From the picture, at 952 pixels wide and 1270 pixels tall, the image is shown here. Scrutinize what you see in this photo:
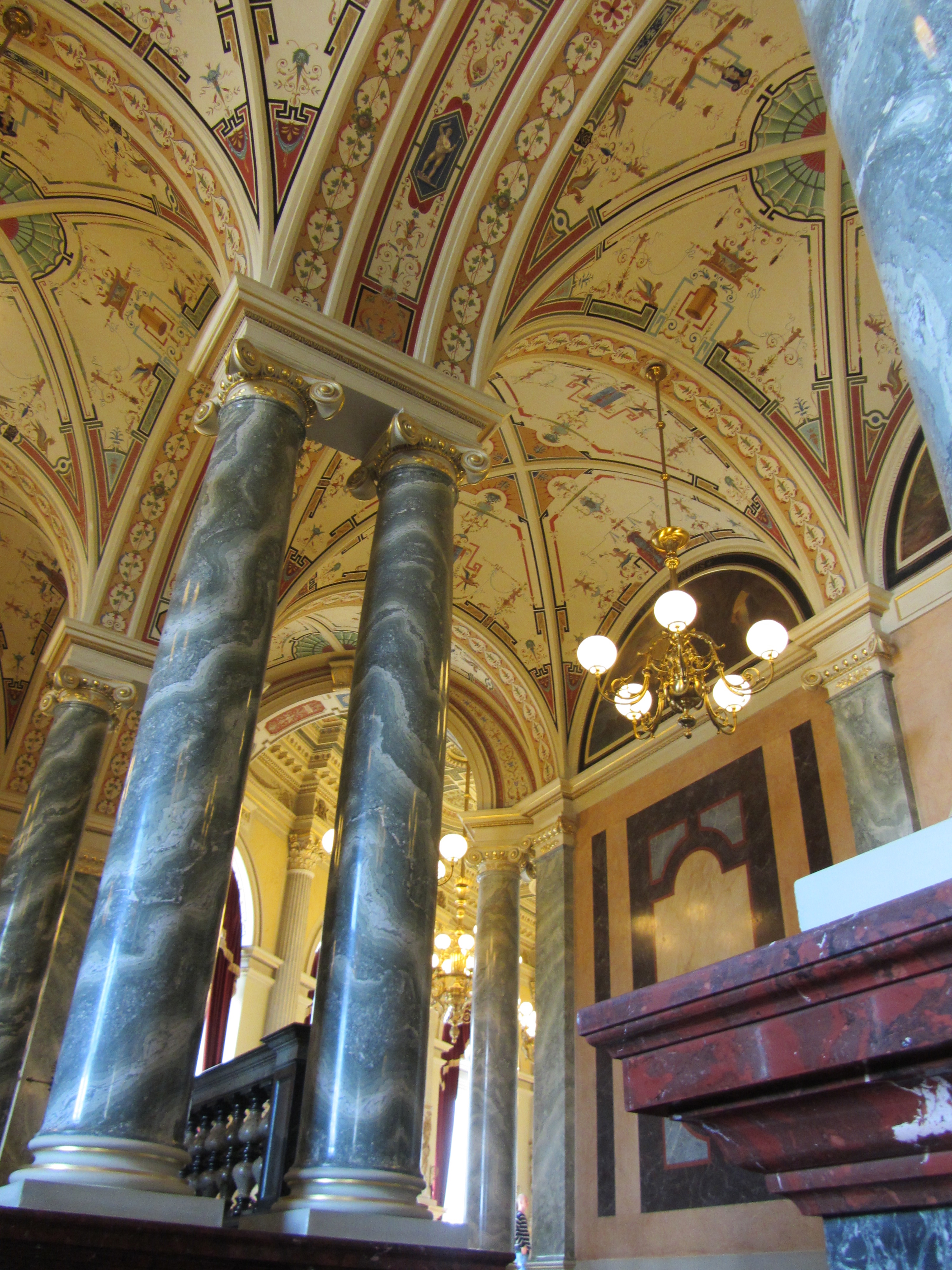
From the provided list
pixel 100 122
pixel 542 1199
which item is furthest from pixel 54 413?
pixel 542 1199

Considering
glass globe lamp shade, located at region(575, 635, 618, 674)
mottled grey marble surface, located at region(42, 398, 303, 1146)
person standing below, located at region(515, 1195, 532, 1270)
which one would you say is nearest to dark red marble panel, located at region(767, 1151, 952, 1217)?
mottled grey marble surface, located at region(42, 398, 303, 1146)

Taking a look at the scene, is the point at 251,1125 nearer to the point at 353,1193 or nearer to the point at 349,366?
the point at 353,1193

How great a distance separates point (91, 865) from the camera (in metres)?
8.46

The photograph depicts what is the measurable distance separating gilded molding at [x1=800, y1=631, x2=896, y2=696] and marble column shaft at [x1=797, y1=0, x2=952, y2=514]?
5810 millimetres

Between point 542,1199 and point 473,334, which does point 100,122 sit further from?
point 542,1199

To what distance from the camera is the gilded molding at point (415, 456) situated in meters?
5.01

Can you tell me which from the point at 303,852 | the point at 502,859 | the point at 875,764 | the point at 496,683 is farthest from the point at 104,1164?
the point at 303,852

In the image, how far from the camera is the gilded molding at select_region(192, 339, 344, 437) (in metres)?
4.67

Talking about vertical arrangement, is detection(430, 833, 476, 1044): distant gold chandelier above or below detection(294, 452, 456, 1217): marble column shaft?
above

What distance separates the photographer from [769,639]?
236 inches

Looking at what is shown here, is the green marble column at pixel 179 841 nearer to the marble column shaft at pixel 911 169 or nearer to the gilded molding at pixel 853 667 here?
the marble column shaft at pixel 911 169

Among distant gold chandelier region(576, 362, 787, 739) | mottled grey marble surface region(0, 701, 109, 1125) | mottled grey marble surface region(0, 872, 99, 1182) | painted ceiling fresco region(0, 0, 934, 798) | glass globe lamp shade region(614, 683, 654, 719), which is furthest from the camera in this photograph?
mottled grey marble surface region(0, 872, 99, 1182)

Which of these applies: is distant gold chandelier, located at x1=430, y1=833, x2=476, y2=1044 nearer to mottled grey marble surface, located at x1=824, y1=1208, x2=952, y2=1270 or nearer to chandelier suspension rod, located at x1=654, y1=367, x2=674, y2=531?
chandelier suspension rod, located at x1=654, y1=367, x2=674, y2=531

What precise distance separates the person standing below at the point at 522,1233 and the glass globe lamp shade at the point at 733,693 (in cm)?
648
